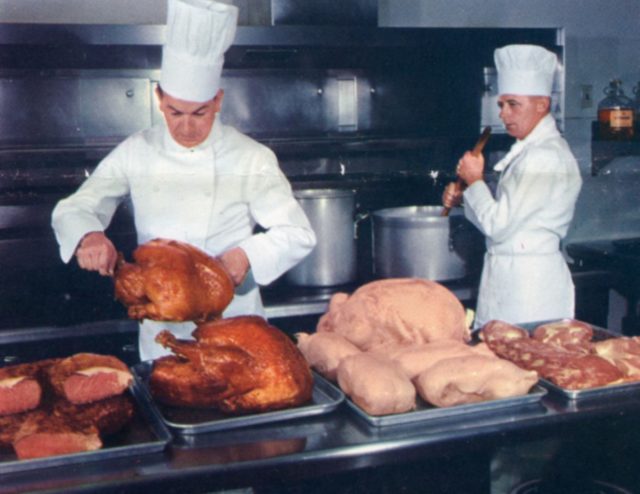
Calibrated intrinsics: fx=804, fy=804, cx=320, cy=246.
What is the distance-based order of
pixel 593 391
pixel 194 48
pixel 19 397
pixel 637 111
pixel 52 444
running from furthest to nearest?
pixel 637 111
pixel 194 48
pixel 593 391
pixel 19 397
pixel 52 444

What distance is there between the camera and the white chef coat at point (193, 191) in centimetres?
244

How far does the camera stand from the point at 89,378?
4.45ft

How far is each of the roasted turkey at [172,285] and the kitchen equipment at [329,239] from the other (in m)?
1.33

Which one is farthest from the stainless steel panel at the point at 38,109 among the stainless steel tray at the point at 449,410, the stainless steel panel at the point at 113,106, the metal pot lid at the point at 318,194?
the stainless steel tray at the point at 449,410

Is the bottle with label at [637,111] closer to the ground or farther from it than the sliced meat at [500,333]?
farther from it

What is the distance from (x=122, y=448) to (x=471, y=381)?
0.58 metres

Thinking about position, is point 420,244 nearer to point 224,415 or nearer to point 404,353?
point 404,353

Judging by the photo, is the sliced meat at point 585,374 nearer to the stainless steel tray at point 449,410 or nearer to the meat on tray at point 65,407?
the stainless steel tray at point 449,410

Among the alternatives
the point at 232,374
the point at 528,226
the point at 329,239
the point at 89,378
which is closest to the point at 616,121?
the point at 528,226

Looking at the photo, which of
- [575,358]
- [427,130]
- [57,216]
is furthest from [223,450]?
[427,130]

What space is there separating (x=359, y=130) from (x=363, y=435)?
2553mm

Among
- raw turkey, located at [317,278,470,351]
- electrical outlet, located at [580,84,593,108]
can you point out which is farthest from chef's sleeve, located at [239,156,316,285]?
electrical outlet, located at [580,84,593,108]

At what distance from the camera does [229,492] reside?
1.41 metres

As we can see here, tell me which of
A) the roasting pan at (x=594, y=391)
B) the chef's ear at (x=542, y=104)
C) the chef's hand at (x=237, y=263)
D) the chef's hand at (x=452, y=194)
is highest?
the chef's ear at (x=542, y=104)
